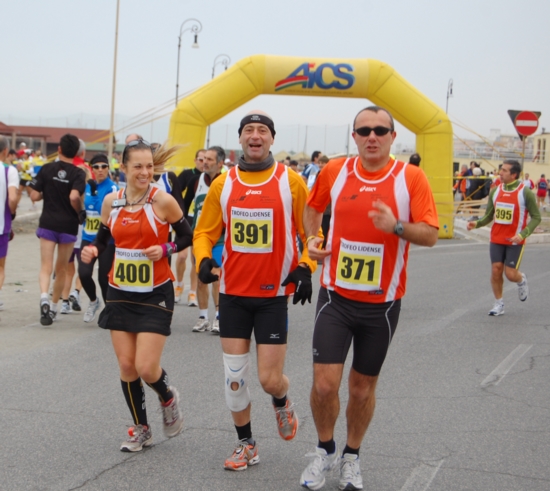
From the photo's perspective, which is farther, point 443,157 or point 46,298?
point 443,157

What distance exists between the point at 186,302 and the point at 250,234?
641 cm

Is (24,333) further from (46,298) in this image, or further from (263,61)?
(263,61)

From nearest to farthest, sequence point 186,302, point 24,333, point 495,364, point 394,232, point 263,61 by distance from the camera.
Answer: point 394,232 → point 495,364 → point 24,333 → point 186,302 → point 263,61

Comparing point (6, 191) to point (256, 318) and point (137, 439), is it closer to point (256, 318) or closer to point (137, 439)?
point (137, 439)

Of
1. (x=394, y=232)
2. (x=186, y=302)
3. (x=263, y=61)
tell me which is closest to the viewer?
(x=394, y=232)

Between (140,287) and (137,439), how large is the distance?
953mm

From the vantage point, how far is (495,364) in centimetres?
776

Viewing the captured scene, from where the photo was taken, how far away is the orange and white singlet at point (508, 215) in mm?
10461

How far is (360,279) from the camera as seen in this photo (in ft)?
14.5

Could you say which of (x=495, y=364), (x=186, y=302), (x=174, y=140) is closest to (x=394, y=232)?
(x=495, y=364)

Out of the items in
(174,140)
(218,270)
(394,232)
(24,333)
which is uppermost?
(174,140)

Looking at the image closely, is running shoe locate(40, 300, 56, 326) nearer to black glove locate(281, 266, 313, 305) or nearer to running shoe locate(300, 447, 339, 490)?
black glove locate(281, 266, 313, 305)

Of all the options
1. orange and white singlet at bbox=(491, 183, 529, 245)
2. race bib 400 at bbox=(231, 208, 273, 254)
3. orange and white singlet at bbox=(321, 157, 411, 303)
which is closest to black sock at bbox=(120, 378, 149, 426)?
race bib 400 at bbox=(231, 208, 273, 254)

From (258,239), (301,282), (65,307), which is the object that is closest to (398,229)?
(301,282)
